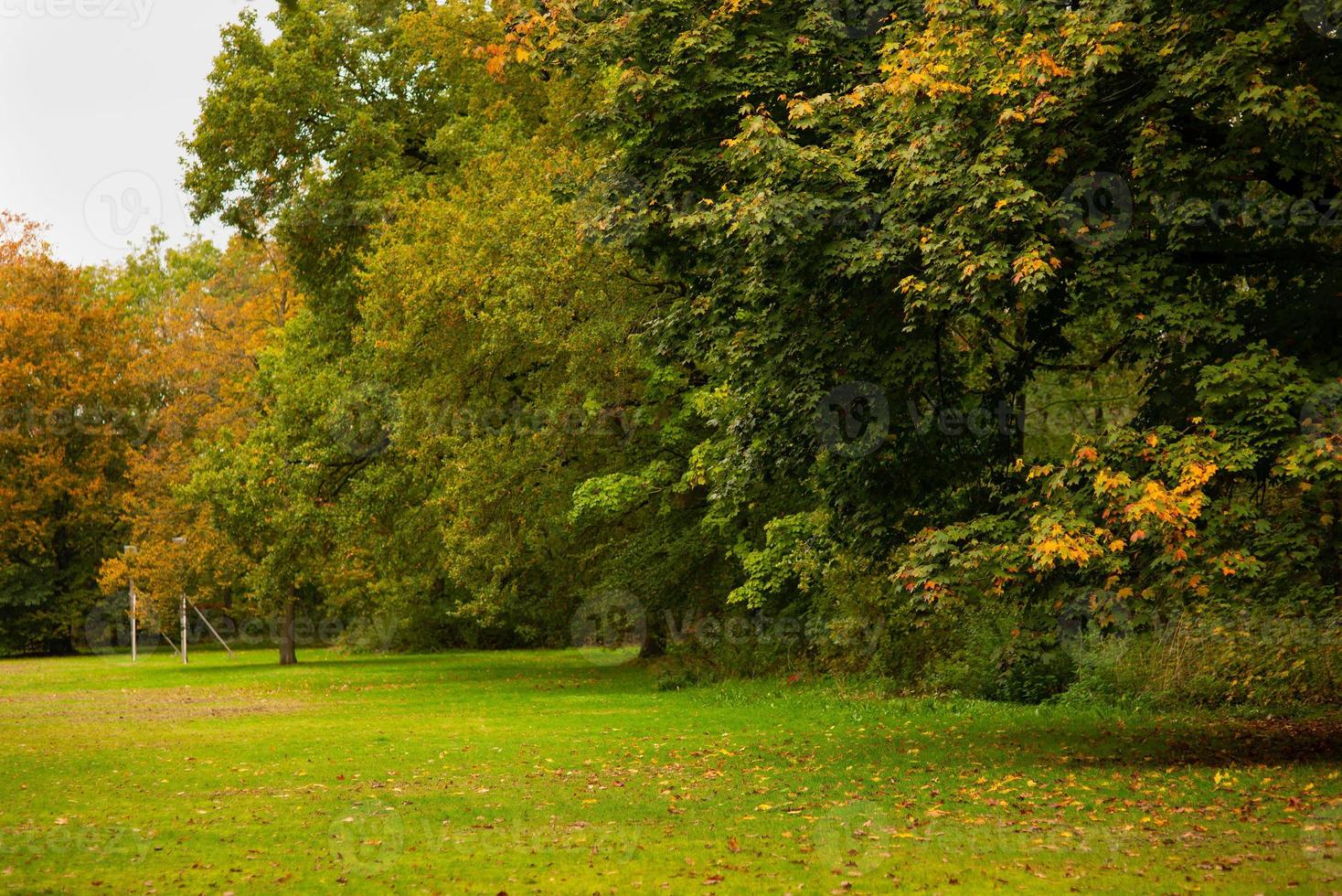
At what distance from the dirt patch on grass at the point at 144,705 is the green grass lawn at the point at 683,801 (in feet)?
3.55

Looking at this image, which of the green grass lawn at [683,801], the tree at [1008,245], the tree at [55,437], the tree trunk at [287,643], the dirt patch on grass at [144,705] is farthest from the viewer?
the tree at [55,437]

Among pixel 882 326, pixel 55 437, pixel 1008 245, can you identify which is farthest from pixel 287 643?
pixel 1008 245

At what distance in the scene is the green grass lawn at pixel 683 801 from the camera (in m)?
8.88

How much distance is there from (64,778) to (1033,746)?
10.6m

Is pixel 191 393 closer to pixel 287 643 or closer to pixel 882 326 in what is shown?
pixel 287 643

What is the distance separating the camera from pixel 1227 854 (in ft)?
29.7

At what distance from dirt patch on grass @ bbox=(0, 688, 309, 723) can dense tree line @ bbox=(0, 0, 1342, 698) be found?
4.64 m

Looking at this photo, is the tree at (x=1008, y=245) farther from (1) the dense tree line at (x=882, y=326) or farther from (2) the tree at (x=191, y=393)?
(2) the tree at (x=191, y=393)

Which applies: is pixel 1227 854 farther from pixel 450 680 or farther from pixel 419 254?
pixel 450 680

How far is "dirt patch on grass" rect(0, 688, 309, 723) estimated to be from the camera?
23203 millimetres

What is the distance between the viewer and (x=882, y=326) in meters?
14.2

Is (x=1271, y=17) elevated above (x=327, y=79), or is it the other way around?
(x=327, y=79)

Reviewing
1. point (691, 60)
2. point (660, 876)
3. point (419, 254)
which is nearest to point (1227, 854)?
point (660, 876)

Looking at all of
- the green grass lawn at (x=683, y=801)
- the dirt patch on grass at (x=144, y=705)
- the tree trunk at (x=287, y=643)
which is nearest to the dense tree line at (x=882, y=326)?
the green grass lawn at (x=683, y=801)
